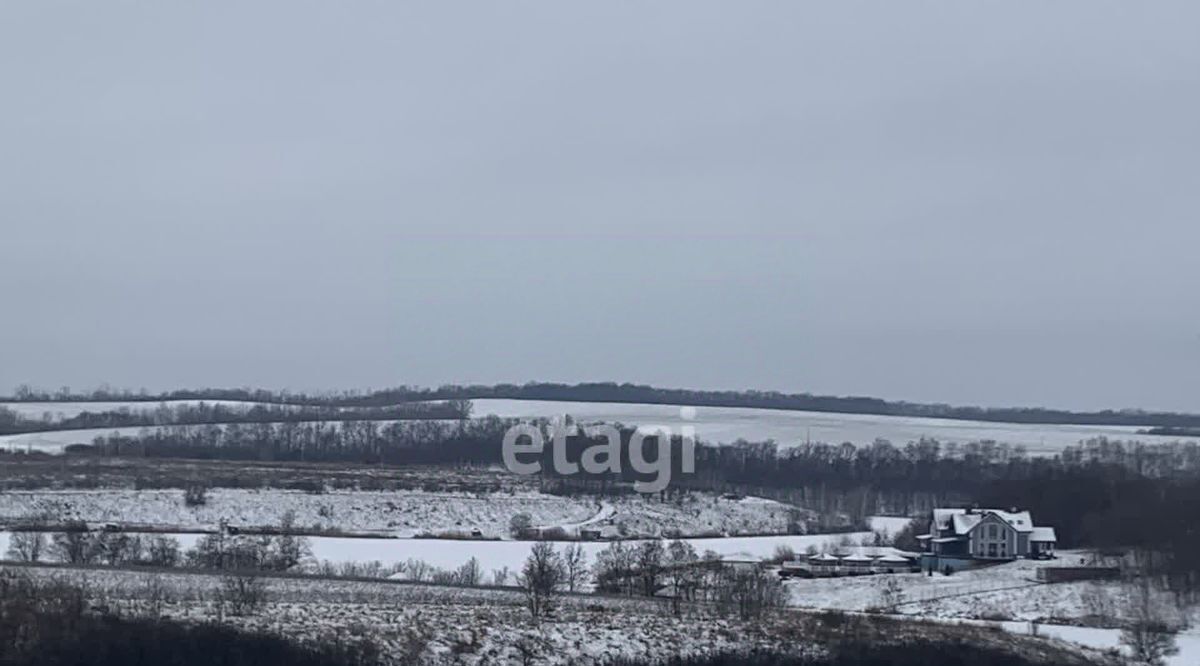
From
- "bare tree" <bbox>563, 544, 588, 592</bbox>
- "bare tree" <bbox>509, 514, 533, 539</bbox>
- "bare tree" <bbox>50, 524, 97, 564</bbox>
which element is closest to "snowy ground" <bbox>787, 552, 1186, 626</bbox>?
"bare tree" <bbox>563, 544, 588, 592</bbox>

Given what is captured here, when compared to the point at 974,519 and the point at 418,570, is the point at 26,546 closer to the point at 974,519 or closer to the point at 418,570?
the point at 418,570

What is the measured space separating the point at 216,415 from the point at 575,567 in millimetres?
75036

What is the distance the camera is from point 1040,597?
4184 cm

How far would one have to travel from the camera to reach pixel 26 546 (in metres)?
40.3

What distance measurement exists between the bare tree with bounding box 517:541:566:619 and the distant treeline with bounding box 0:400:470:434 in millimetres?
67142

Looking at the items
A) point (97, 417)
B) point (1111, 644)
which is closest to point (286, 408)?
point (97, 417)

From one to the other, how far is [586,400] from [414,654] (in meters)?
106

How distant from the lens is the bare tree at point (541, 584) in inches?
1259

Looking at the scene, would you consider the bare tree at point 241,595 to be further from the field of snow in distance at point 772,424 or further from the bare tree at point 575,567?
the field of snow in distance at point 772,424

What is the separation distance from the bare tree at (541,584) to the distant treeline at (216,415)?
67.1 m

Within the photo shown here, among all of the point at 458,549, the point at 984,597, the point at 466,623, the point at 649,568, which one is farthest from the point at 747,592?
the point at 458,549

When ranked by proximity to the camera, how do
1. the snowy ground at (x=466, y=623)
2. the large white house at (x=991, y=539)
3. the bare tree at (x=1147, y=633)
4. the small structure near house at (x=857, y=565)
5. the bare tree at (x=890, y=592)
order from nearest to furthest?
the snowy ground at (x=466, y=623)
the bare tree at (x=1147, y=633)
the bare tree at (x=890, y=592)
the small structure near house at (x=857, y=565)
the large white house at (x=991, y=539)

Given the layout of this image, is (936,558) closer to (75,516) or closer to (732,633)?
(732,633)

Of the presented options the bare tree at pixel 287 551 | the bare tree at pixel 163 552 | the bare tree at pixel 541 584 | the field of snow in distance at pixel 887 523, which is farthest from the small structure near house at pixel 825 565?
the bare tree at pixel 163 552
